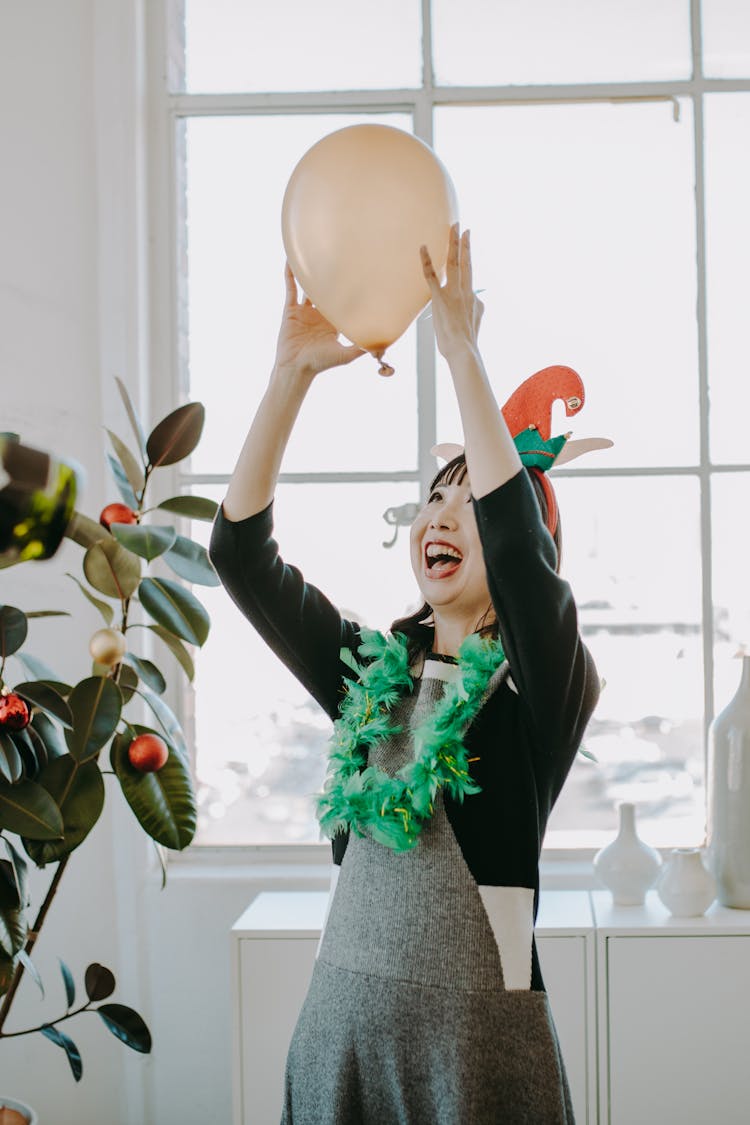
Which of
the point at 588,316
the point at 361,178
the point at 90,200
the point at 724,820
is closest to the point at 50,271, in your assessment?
the point at 90,200

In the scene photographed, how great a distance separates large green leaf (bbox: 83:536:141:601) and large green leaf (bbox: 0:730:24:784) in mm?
251

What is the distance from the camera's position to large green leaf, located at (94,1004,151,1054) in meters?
1.67

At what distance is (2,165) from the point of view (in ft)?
7.13

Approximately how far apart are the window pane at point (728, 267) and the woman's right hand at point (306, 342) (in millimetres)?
1219

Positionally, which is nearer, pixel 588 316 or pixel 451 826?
pixel 451 826

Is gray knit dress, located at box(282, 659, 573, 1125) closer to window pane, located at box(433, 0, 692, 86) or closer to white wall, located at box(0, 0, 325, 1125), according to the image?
white wall, located at box(0, 0, 325, 1125)

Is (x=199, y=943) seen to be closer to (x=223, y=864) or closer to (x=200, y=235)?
(x=223, y=864)

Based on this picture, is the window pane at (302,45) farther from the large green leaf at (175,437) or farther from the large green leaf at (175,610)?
the large green leaf at (175,610)

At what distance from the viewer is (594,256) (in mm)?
2258

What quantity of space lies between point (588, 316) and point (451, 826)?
1.39m

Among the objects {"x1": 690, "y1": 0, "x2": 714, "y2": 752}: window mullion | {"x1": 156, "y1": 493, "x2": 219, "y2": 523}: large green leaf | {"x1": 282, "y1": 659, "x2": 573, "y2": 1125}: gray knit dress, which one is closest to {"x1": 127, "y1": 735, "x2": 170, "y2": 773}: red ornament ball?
{"x1": 156, "y1": 493, "x2": 219, "y2": 523}: large green leaf

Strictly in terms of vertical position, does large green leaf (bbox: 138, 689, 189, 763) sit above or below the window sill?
above

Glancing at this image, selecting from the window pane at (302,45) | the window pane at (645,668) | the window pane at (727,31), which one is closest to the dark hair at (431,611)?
the window pane at (645,668)

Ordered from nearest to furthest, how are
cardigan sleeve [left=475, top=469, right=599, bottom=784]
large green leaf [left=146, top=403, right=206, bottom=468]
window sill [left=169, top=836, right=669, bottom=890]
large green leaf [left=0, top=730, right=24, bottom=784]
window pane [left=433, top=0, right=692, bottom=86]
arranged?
cardigan sleeve [left=475, top=469, right=599, bottom=784]
large green leaf [left=0, top=730, right=24, bottom=784]
large green leaf [left=146, top=403, right=206, bottom=468]
window sill [left=169, top=836, right=669, bottom=890]
window pane [left=433, top=0, right=692, bottom=86]
